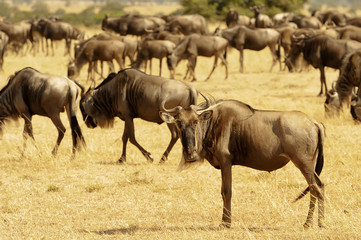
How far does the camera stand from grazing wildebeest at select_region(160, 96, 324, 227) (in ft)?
17.4

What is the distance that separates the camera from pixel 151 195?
6.87m

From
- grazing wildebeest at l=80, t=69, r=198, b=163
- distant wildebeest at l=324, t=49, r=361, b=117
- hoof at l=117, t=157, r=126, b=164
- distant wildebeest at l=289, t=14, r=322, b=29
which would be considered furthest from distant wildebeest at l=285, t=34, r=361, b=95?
distant wildebeest at l=289, t=14, r=322, b=29

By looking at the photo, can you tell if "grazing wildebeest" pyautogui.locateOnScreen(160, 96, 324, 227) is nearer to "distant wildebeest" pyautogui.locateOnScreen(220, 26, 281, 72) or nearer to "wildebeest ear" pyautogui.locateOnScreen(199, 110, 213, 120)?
"wildebeest ear" pyautogui.locateOnScreen(199, 110, 213, 120)

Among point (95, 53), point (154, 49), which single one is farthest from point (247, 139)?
point (154, 49)

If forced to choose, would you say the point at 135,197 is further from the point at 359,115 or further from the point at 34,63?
the point at 34,63

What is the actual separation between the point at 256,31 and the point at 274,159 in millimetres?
16225

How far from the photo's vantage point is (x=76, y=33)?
24094mm

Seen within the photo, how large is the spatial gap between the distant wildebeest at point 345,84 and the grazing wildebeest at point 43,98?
5.23 metres

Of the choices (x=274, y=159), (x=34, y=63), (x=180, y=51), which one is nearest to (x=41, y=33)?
(x=34, y=63)

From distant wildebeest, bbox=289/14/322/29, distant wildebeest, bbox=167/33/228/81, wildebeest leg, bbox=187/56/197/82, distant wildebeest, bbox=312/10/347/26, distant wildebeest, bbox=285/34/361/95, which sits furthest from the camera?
distant wildebeest, bbox=312/10/347/26

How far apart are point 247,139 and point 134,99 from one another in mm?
3315

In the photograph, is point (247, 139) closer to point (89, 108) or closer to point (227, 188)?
point (227, 188)

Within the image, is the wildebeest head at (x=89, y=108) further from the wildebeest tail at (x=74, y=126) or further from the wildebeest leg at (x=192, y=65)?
the wildebeest leg at (x=192, y=65)

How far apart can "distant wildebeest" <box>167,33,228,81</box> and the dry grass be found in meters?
7.61
